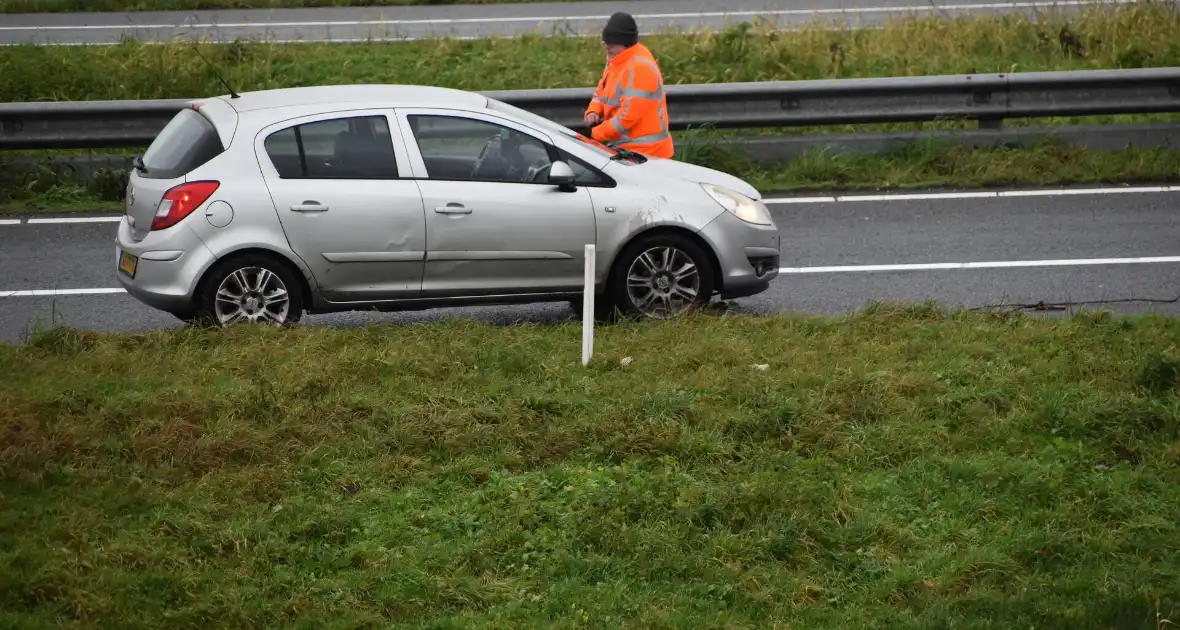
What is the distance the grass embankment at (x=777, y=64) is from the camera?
13430mm

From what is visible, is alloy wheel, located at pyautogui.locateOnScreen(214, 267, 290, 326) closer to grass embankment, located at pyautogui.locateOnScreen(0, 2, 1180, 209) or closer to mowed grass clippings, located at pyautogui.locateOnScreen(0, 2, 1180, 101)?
grass embankment, located at pyautogui.locateOnScreen(0, 2, 1180, 209)

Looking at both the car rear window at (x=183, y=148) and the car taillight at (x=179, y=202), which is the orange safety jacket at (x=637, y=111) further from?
the car taillight at (x=179, y=202)

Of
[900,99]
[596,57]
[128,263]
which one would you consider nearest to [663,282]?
[128,263]

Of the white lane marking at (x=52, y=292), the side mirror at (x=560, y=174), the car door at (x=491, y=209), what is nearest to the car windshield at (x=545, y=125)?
the car door at (x=491, y=209)

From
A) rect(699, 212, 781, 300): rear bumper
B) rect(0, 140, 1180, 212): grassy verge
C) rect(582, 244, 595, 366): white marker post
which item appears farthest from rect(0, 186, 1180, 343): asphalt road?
Result: rect(582, 244, 595, 366): white marker post

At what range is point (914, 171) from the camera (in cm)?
1350

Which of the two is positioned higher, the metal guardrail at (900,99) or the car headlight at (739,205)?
the metal guardrail at (900,99)

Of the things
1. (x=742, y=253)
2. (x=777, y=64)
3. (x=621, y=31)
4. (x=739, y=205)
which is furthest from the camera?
(x=777, y=64)

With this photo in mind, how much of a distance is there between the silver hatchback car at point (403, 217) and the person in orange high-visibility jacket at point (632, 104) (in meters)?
0.95

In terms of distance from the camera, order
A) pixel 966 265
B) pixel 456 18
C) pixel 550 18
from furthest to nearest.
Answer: pixel 456 18 → pixel 550 18 → pixel 966 265

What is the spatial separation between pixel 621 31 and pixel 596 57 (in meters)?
5.50

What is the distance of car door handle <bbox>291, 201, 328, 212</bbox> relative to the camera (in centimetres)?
870

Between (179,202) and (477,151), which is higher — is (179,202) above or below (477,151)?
below

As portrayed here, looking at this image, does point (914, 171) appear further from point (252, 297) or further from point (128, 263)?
point (128, 263)
